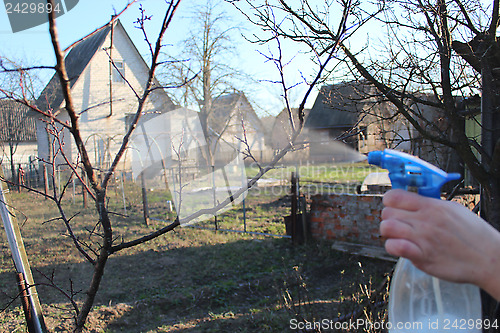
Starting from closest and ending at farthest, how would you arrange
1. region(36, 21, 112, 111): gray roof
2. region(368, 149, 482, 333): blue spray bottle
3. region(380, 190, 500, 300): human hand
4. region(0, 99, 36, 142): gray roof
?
region(380, 190, 500, 300): human hand < region(368, 149, 482, 333): blue spray bottle < region(36, 21, 112, 111): gray roof < region(0, 99, 36, 142): gray roof

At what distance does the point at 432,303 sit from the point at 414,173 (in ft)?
1.28

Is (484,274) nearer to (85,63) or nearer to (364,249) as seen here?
(364,249)

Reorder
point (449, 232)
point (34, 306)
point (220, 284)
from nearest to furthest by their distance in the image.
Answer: point (449, 232)
point (34, 306)
point (220, 284)

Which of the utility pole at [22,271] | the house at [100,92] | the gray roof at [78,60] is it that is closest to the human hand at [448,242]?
the utility pole at [22,271]

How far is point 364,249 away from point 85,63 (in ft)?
53.7

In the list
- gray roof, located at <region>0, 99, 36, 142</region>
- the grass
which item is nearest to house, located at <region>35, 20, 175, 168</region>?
gray roof, located at <region>0, 99, 36, 142</region>

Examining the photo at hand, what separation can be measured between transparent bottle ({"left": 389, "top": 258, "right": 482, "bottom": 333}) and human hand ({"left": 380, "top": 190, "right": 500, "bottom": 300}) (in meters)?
0.19

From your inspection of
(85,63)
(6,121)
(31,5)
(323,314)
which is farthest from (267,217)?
(6,121)

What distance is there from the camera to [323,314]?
402 centimetres

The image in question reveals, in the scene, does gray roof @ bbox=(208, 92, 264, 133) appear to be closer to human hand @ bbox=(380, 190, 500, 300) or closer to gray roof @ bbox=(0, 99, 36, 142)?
gray roof @ bbox=(0, 99, 36, 142)

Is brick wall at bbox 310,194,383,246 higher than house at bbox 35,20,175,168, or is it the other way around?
house at bbox 35,20,175,168

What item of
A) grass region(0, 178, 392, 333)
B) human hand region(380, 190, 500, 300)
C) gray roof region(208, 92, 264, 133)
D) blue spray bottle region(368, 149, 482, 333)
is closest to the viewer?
human hand region(380, 190, 500, 300)

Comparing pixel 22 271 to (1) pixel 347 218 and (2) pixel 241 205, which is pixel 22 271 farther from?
(2) pixel 241 205

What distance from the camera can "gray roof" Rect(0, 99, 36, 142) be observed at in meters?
17.2
